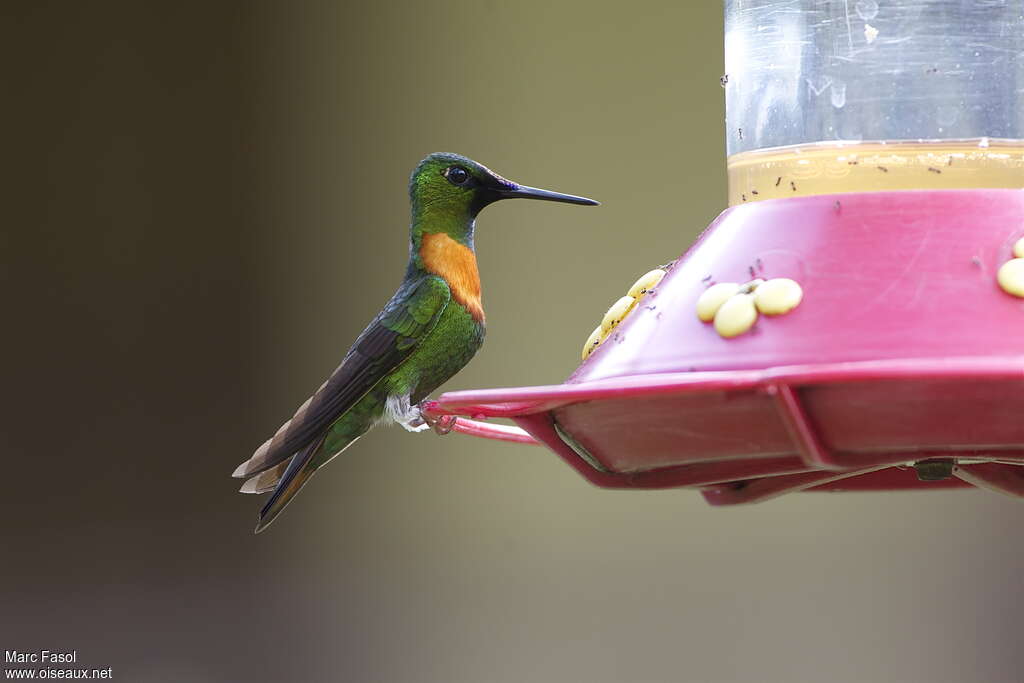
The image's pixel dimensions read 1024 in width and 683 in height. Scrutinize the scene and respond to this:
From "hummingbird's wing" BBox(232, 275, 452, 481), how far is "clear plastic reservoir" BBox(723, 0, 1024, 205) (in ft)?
3.30

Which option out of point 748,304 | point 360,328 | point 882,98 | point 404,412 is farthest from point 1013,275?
point 360,328

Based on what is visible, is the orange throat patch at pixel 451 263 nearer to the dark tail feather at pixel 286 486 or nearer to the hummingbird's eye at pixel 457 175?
the hummingbird's eye at pixel 457 175

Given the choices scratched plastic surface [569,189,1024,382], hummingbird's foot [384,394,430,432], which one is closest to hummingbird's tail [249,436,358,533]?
hummingbird's foot [384,394,430,432]

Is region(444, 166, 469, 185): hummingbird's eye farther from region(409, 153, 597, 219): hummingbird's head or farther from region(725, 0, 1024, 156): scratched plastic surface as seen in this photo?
region(725, 0, 1024, 156): scratched plastic surface

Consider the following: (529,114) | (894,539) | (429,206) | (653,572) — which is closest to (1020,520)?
(894,539)

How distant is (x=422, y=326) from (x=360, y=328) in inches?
76.1

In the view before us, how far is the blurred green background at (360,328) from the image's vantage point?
17.7 ft

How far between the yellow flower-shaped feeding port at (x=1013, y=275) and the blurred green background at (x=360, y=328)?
3.57m

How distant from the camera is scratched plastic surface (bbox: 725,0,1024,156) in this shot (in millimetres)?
2289

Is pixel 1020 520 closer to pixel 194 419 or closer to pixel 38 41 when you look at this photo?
pixel 194 419

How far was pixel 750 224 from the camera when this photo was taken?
209 cm

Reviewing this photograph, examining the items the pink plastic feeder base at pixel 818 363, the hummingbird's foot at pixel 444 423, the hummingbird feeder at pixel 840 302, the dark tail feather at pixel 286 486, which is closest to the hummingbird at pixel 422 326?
the dark tail feather at pixel 286 486

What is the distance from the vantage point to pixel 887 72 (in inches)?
91.7

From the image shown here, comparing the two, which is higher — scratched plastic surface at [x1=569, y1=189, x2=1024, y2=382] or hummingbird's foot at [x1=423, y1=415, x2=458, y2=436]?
scratched plastic surface at [x1=569, y1=189, x2=1024, y2=382]
